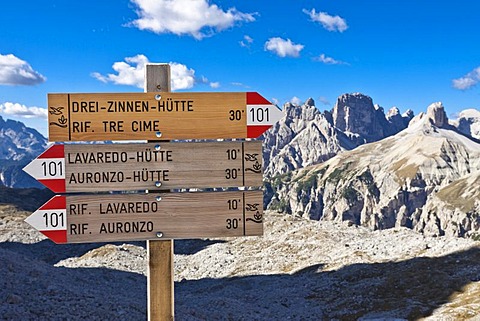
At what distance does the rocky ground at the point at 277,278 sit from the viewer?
795 inches

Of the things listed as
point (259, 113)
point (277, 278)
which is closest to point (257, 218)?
point (259, 113)

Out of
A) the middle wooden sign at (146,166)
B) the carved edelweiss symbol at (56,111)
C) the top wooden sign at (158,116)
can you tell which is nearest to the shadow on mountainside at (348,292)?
the middle wooden sign at (146,166)

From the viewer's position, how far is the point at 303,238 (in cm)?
5069

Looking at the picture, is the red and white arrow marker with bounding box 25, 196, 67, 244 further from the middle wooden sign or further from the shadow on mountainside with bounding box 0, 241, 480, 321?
the shadow on mountainside with bounding box 0, 241, 480, 321

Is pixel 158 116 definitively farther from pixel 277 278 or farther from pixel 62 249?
pixel 62 249

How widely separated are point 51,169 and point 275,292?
28.9 metres

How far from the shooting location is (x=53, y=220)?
7082mm

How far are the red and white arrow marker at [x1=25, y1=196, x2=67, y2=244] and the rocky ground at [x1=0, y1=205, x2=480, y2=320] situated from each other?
1115 cm

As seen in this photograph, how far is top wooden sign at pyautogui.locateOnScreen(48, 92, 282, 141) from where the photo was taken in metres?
7.17

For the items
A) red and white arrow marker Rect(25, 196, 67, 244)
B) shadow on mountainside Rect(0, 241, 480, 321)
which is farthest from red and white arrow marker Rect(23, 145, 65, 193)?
shadow on mountainside Rect(0, 241, 480, 321)

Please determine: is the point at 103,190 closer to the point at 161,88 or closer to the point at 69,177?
the point at 69,177

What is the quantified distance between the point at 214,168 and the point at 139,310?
1432 centimetres

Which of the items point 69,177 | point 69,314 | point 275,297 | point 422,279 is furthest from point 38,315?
point 422,279

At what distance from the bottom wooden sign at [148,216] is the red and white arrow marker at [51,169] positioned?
0.28 m
